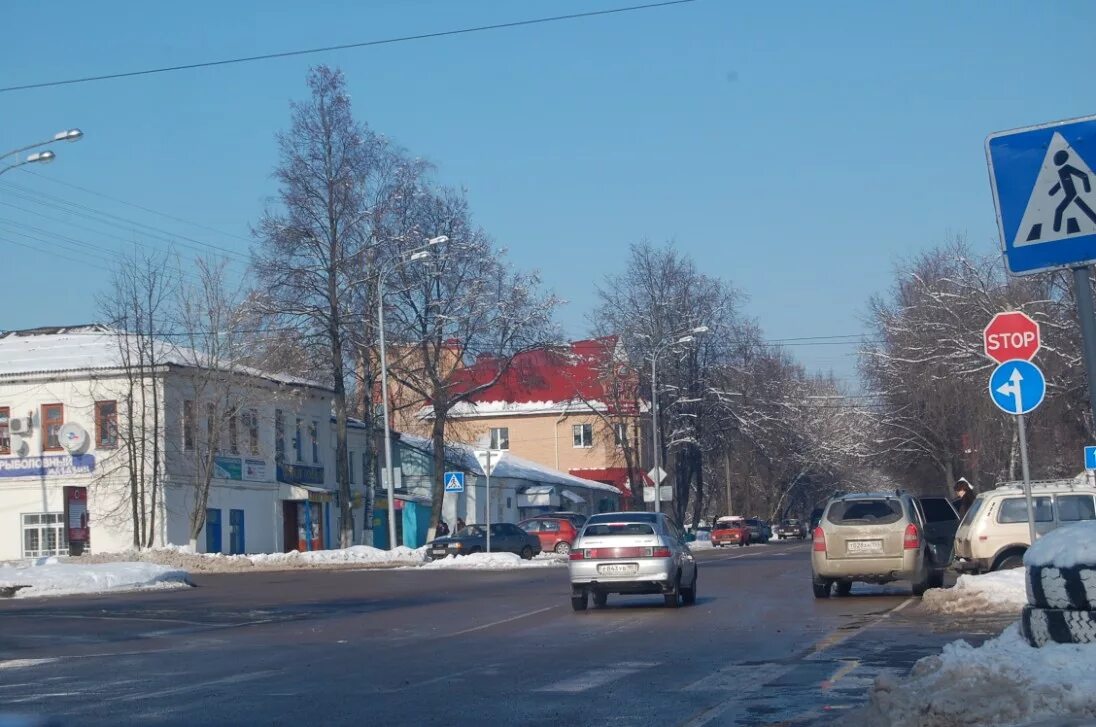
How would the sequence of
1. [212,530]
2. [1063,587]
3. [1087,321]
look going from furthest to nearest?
[212,530]
[1063,587]
[1087,321]

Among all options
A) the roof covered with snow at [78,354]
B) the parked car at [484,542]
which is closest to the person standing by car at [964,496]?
the parked car at [484,542]

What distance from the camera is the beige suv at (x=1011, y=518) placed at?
70.7ft

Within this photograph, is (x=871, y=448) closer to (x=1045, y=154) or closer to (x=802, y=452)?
(x=802, y=452)

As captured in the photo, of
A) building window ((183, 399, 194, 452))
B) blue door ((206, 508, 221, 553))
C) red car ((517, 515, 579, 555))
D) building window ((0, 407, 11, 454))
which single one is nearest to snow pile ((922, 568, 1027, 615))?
red car ((517, 515, 579, 555))

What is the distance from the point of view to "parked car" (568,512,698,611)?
21141 millimetres

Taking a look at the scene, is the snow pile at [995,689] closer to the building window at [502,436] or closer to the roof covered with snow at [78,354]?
the roof covered with snow at [78,354]

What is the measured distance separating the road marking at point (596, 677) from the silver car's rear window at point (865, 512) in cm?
932

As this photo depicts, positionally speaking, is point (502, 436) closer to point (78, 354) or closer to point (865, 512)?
point (78, 354)

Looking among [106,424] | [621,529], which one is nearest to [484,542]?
[106,424]

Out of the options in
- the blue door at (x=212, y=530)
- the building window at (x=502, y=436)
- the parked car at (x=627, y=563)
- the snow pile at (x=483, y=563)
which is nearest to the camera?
the parked car at (x=627, y=563)

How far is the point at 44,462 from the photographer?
4959 cm

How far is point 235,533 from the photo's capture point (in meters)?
52.4

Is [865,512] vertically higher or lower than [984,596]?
higher

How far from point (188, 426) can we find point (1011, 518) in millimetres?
35166
